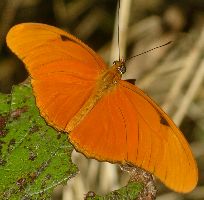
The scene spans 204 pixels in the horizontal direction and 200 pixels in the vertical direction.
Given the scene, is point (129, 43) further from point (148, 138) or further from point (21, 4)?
point (148, 138)

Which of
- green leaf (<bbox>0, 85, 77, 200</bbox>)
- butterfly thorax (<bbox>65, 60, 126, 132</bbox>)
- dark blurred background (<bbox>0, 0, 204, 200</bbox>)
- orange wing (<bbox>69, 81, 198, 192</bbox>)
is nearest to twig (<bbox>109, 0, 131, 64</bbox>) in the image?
dark blurred background (<bbox>0, 0, 204, 200</bbox>)


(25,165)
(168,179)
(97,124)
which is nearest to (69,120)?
(97,124)

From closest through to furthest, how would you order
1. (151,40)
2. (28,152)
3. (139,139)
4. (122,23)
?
(139,139)
(28,152)
(122,23)
(151,40)

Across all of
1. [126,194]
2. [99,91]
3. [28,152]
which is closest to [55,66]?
[99,91]

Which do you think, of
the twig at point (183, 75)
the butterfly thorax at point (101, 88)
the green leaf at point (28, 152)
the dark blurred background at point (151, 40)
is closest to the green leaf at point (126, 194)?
the green leaf at point (28, 152)

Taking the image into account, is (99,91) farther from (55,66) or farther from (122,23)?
(122,23)

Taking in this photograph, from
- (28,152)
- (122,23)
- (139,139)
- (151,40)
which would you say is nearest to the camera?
(139,139)
